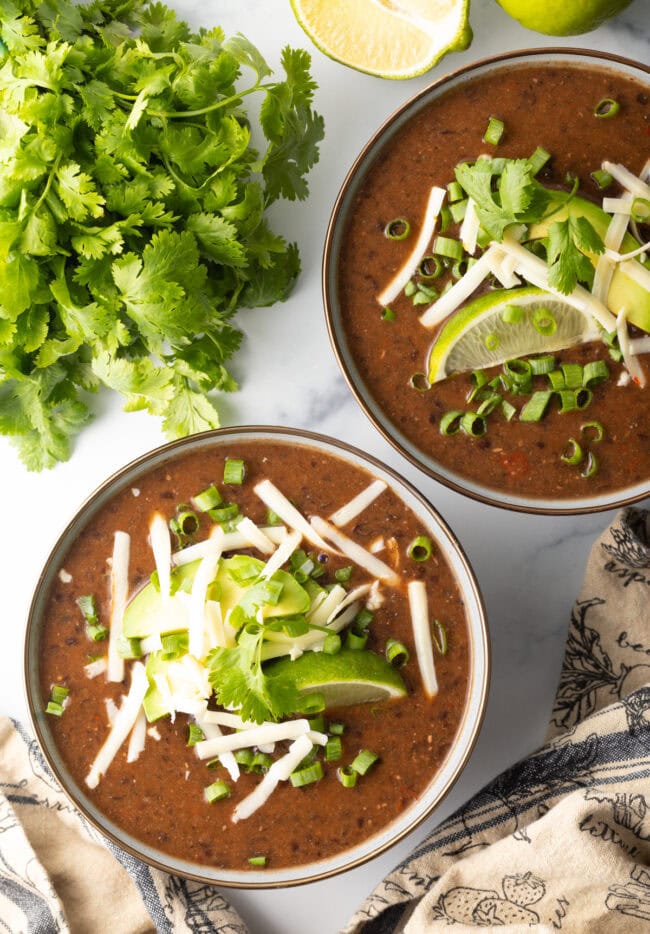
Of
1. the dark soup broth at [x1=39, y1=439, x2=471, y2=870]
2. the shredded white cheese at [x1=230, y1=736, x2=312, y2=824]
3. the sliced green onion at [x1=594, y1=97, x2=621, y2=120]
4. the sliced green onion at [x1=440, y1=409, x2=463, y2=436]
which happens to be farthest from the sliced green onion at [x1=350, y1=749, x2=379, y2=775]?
the sliced green onion at [x1=594, y1=97, x2=621, y2=120]

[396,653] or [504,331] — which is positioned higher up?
[504,331]

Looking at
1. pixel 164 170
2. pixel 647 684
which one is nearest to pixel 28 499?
pixel 164 170

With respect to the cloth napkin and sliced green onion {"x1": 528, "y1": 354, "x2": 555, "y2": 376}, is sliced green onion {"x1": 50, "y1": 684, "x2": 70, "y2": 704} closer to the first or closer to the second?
the cloth napkin

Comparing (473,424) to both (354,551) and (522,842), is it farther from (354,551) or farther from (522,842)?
(522,842)

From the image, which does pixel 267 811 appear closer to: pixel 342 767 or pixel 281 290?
pixel 342 767

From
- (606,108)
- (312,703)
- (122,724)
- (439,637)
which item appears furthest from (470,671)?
(606,108)
